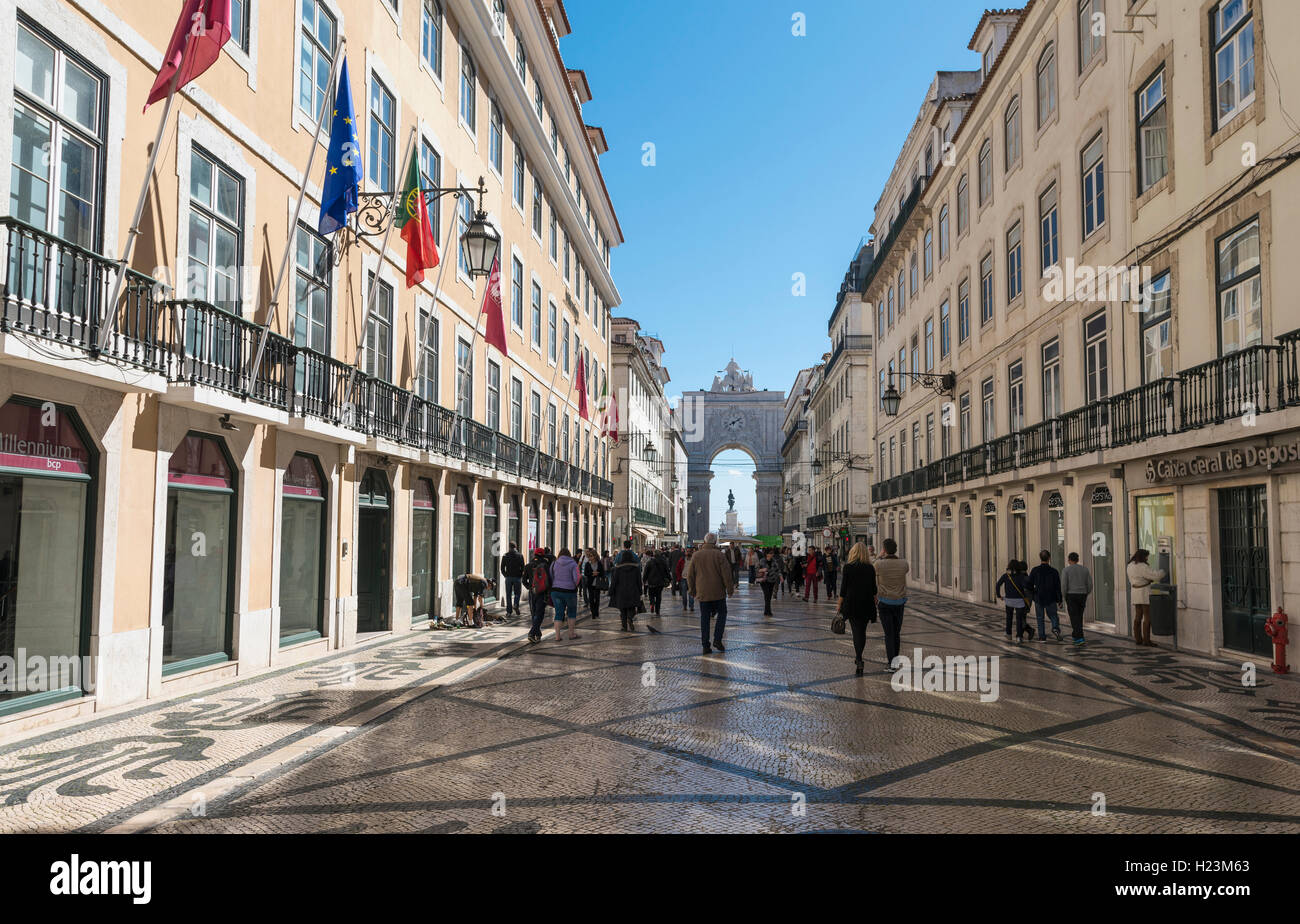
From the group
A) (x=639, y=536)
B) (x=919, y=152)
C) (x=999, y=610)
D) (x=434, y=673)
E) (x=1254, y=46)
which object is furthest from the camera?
(x=639, y=536)

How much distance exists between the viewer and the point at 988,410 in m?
25.5

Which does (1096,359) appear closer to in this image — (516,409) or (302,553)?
(516,409)

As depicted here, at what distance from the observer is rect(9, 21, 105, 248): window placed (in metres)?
7.76

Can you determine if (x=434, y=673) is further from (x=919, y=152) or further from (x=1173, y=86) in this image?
(x=919, y=152)

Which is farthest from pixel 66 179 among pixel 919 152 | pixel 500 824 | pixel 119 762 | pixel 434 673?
pixel 919 152

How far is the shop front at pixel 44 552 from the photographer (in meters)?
7.69

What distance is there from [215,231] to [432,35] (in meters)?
9.31

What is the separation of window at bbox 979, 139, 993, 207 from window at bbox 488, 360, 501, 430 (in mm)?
13650

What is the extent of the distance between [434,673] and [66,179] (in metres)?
6.18

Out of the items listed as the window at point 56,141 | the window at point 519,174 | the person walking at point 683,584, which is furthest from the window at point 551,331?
the window at point 56,141

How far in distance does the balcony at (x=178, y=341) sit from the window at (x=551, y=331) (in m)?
13.1

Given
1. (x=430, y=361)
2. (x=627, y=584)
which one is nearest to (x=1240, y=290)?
(x=627, y=584)

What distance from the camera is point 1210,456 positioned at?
13031 millimetres

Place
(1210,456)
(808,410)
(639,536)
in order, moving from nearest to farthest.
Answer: (1210,456) → (639,536) → (808,410)
